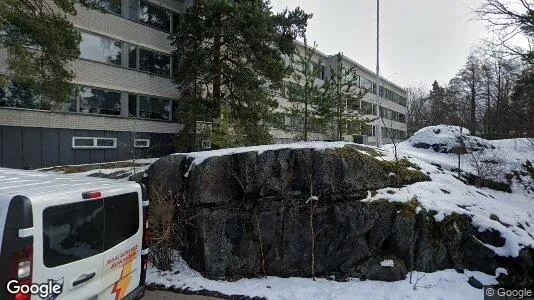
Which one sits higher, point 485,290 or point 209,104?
point 209,104

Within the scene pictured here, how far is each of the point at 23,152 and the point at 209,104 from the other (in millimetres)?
8337

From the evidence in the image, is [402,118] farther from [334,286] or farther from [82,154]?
[334,286]

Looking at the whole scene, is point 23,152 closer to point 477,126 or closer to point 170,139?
point 170,139

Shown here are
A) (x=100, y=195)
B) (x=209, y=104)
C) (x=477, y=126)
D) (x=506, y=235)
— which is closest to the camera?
(x=100, y=195)

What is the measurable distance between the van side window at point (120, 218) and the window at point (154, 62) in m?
19.0

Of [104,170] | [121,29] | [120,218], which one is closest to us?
[120,218]

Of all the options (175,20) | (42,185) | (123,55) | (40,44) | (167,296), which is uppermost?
(175,20)

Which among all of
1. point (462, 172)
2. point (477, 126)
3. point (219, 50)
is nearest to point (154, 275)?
point (462, 172)

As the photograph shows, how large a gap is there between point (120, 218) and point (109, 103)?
1774 cm

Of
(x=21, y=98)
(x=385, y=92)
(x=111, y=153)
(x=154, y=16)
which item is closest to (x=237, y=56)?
(x=154, y=16)

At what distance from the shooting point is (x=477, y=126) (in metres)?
43.3

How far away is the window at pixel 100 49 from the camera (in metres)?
18.9

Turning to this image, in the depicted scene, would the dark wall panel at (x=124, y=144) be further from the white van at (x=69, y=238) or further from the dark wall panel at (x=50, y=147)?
the white van at (x=69, y=238)

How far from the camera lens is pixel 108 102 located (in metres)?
20.2
